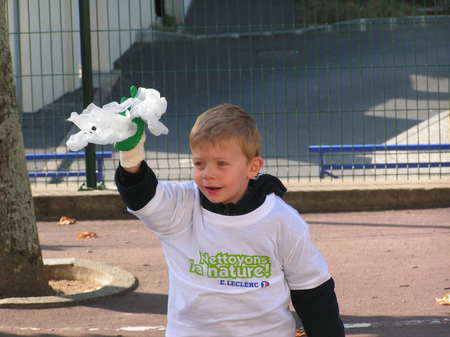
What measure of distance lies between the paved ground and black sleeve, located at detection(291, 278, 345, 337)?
2.62m

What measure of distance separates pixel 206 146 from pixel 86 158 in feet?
23.5

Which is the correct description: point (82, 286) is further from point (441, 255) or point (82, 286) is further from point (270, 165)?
point (270, 165)

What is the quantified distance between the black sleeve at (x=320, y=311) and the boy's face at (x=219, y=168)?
1.34ft

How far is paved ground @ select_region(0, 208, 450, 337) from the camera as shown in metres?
5.92

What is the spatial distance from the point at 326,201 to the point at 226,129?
23.0 ft

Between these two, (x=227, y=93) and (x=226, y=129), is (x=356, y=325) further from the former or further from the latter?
(x=227, y=93)

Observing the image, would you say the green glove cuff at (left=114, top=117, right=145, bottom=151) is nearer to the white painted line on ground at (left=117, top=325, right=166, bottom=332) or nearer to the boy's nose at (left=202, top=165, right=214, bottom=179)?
the boy's nose at (left=202, top=165, right=214, bottom=179)

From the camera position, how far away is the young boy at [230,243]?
298cm

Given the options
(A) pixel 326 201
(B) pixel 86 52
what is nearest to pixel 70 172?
(B) pixel 86 52

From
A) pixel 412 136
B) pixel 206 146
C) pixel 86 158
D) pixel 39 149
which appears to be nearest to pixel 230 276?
pixel 206 146

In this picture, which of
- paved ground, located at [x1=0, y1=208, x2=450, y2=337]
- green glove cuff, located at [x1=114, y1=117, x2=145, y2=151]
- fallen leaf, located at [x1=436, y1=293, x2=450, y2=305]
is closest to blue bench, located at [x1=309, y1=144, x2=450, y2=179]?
paved ground, located at [x1=0, y1=208, x2=450, y2=337]

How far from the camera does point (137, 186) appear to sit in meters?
2.98

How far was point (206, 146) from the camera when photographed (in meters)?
2.95

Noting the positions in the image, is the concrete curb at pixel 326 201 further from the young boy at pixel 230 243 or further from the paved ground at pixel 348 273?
the young boy at pixel 230 243
